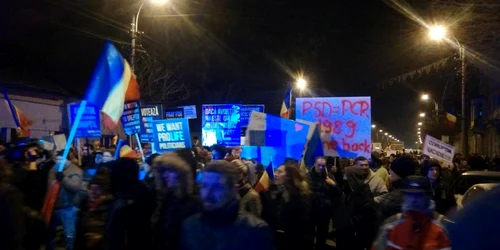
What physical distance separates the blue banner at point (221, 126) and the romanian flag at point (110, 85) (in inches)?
300

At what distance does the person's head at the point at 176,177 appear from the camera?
516cm

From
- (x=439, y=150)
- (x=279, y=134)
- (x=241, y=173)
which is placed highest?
(x=279, y=134)

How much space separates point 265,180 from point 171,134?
2828 millimetres

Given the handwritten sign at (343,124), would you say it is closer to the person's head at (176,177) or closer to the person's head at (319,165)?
the person's head at (319,165)

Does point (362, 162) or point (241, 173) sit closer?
point (241, 173)

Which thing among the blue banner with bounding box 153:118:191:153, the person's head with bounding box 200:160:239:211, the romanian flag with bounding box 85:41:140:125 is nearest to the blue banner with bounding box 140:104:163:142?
the blue banner with bounding box 153:118:191:153

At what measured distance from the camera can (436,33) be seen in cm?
1912

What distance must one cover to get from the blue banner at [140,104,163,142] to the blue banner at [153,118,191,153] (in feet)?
5.42

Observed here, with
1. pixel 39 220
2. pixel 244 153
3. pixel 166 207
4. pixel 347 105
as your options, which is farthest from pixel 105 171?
pixel 347 105

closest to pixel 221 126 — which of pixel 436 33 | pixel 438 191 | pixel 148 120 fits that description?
pixel 148 120

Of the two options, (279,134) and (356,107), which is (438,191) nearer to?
(279,134)

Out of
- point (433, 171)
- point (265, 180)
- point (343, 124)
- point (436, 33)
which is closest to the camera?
point (433, 171)

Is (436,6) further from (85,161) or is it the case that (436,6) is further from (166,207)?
(166,207)

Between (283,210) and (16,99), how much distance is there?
25604 millimetres
